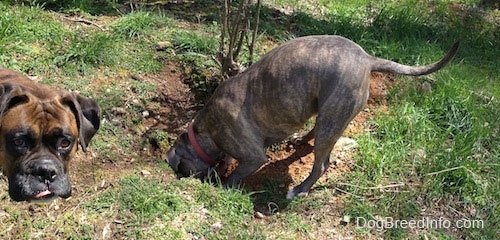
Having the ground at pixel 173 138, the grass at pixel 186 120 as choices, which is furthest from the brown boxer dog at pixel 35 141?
the ground at pixel 173 138

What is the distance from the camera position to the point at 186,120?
18.8ft

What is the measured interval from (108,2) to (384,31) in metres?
3.12

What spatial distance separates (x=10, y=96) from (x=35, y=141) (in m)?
0.30

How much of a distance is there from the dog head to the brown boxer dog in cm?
138

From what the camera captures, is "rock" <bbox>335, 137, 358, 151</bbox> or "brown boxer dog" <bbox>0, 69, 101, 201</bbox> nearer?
"brown boxer dog" <bbox>0, 69, 101, 201</bbox>

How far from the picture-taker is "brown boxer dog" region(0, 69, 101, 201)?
3584 millimetres

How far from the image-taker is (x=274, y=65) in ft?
Answer: 15.9

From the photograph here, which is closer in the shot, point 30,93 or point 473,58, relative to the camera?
point 30,93

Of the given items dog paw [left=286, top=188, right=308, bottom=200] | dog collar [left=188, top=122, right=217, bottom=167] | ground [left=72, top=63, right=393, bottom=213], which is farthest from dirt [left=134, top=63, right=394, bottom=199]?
dog collar [left=188, top=122, right=217, bottom=167]

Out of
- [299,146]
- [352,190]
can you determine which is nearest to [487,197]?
[352,190]

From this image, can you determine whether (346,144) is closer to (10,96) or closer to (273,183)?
(273,183)

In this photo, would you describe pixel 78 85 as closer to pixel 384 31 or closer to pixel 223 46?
pixel 223 46

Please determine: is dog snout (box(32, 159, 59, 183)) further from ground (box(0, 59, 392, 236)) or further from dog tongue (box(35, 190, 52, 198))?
ground (box(0, 59, 392, 236))

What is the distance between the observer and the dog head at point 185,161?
516 centimetres
